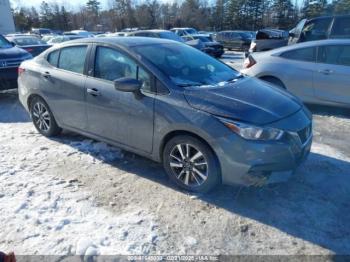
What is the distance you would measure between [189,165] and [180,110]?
607 mm

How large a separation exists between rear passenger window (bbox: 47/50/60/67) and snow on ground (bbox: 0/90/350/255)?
136cm

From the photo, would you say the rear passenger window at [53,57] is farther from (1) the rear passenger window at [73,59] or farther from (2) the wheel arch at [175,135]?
(2) the wheel arch at [175,135]

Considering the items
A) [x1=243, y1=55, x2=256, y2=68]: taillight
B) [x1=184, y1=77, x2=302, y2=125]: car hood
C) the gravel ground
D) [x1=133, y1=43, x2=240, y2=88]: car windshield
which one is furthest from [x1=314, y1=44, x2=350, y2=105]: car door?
[x1=184, y1=77, x2=302, y2=125]: car hood

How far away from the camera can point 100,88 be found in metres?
4.16

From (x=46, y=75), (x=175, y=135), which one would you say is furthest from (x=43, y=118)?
(x=175, y=135)

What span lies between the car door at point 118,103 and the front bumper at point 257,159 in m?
0.96

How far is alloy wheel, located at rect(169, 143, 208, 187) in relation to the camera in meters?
3.50

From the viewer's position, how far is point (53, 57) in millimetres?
5020

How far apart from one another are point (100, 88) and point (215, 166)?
1.79 metres

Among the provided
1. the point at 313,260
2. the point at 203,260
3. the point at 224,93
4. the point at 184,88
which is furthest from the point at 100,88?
the point at 313,260

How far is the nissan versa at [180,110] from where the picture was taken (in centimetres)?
325

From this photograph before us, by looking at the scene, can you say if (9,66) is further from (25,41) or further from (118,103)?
(25,41)

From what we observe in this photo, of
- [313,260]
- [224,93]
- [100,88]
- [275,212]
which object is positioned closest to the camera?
[313,260]

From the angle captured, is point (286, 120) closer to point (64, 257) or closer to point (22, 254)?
point (64, 257)
